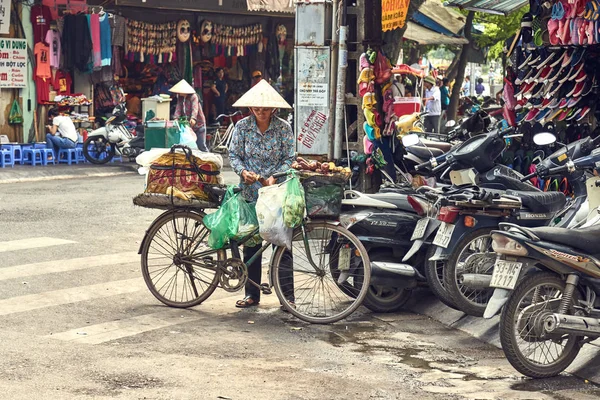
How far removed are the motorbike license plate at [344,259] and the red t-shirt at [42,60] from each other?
1404cm

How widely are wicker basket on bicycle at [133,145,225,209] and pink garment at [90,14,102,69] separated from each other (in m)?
13.8

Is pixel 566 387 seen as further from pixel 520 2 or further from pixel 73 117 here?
pixel 73 117

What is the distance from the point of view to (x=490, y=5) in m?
12.2

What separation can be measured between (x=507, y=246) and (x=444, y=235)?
146 centimetres

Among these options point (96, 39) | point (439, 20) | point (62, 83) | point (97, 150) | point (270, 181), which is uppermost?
point (439, 20)

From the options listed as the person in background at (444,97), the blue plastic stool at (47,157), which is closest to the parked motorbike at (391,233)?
the blue plastic stool at (47,157)

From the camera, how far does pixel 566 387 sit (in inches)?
257

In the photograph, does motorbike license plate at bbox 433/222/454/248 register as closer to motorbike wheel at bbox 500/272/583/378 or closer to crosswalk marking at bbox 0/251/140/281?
motorbike wheel at bbox 500/272/583/378

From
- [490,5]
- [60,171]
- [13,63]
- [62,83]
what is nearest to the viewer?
[490,5]

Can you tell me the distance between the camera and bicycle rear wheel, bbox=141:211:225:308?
338 inches

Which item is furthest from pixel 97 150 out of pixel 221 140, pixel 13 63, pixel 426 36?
pixel 426 36

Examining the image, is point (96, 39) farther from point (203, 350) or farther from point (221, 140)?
point (203, 350)

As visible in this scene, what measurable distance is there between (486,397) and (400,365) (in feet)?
2.92

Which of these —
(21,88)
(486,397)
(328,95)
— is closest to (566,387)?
(486,397)
